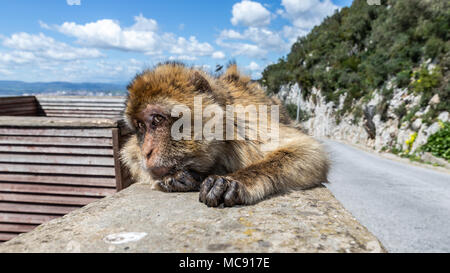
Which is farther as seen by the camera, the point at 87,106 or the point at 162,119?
the point at 87,106

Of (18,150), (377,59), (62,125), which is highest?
(377,59)

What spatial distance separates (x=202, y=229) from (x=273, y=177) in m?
0.71

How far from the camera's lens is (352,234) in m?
1.34

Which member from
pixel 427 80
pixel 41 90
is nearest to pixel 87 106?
pixel 41 90

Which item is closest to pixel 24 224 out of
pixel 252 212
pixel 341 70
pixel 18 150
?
pixel 18 150

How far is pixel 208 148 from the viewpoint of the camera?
198cm

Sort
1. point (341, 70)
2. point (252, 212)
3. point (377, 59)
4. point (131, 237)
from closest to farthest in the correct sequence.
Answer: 1. point (131, 237)
2. point (252, 212)
3. point (377, 59)
4. point (341, 70)

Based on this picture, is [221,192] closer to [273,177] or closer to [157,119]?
[273,177]

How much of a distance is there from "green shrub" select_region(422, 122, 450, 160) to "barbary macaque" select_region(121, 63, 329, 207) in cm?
1153

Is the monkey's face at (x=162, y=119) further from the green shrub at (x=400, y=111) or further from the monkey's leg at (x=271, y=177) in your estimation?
the green shrub at (x=400, y=111)

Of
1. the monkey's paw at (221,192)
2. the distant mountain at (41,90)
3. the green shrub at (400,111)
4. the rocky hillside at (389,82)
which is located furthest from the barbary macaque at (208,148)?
the green shrub at (400,111)

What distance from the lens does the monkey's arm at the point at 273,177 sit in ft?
5.71
